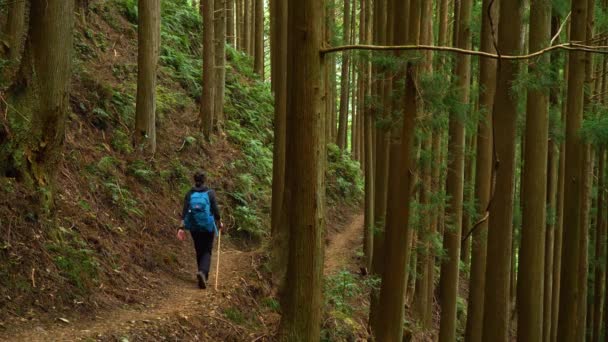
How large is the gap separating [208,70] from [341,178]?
11503 millimetres

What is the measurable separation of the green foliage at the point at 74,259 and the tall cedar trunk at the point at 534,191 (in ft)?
19.0

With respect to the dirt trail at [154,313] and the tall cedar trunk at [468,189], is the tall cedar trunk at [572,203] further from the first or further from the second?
the dirt trail at [154,313]

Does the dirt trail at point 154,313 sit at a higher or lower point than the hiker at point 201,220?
lower

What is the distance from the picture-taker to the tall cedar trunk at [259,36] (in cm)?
2359

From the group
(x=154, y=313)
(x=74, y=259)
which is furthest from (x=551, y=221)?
(x=74, y=259)

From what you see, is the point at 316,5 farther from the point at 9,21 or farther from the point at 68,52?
the point at 9,21

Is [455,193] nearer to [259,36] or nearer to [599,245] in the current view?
[599,245]

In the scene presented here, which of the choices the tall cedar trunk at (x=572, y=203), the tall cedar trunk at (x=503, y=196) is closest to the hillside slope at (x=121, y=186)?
the tall cedar trunk at (x=503, y=196)

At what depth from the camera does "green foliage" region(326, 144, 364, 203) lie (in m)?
25.0

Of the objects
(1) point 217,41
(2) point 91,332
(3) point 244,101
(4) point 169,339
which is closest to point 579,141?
(4) point 169,339

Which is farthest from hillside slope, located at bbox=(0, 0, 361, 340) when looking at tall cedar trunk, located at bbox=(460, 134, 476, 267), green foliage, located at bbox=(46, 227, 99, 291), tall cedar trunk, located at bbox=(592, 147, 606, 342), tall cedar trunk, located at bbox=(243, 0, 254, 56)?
tall cedar trunk, located at bbox=(592, 147, 606, 342)

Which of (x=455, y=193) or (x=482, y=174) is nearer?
(x=482, y=174)

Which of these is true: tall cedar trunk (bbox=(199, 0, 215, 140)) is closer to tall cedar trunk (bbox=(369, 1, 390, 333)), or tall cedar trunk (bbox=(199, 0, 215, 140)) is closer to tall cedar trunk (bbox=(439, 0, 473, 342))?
tall cedar trunk (bbox=(369, 1, 390, 333))

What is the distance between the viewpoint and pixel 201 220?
932 centimetres
